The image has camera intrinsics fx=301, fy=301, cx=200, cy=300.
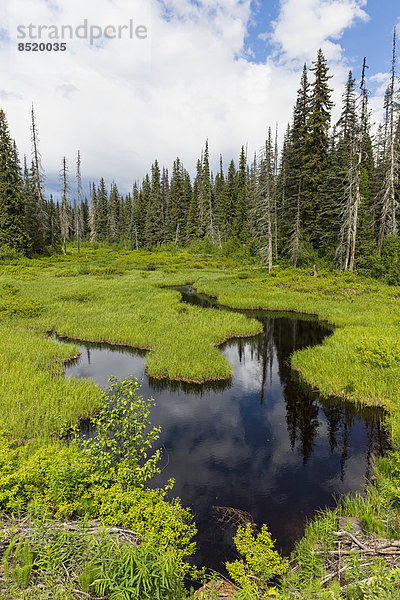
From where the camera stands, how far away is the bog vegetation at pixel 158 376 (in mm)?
4211

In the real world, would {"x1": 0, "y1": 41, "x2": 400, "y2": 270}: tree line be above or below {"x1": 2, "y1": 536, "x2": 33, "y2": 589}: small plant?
above

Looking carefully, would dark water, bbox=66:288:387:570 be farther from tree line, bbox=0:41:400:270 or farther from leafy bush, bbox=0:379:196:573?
tree line, bbox=0:41:400:270

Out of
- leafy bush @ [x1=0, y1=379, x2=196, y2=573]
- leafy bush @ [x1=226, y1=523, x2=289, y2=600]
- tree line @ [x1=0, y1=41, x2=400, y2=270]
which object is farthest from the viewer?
tree line @ [x1=0, y1=41, x2=400, y2=270]

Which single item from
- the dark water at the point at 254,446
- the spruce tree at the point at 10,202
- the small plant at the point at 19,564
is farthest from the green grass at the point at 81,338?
the spruce tree at the point at 10,202

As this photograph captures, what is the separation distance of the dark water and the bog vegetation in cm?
52

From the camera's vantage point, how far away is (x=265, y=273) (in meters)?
40.5

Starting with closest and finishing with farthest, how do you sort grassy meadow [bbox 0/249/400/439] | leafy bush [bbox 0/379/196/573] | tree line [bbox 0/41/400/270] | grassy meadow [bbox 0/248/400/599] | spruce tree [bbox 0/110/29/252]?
leafy bush [bbox 0/379/196/573] < grassy meadow [bbox 0/248/400/599] < grassy meadow [bbox 0/249/400/439] < tree line [bbox 0/41/400/270] < spruce tree [bbox 0/110/29/252]

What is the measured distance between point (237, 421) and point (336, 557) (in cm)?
593

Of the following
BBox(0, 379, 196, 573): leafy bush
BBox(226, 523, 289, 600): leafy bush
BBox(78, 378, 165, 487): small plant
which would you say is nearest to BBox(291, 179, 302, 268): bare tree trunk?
BBox(78, 378, 165, 487): small plant

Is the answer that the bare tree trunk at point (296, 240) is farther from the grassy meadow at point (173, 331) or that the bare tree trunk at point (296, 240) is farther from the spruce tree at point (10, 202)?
the spruce tree at point (10, 202)

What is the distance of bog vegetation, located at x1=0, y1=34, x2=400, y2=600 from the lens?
13.8 feet

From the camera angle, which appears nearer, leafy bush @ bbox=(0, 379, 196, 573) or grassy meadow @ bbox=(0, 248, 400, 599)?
leafy bush @ bbox=(0, 379, 196, 573)

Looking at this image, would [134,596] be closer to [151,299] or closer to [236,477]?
[236,477]

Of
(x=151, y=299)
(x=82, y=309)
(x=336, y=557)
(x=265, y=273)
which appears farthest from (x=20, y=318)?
(x=265, y=273)
